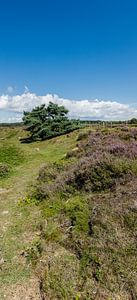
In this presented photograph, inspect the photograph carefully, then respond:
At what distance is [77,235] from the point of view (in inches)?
282

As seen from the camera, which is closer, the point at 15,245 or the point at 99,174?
the point at 15,245

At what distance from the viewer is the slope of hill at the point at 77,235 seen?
5.59 meters

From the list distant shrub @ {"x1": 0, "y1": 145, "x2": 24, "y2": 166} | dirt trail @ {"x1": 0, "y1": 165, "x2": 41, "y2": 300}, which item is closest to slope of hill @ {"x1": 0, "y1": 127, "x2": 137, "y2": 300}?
dirt trail @ {"x1": 0, "y1": 165, "x2": 41, "y2": 300}

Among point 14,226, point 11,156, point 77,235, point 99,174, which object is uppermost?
point 99,174

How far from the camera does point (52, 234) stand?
764 centimetres

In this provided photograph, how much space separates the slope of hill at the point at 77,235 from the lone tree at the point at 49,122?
89.9 ft

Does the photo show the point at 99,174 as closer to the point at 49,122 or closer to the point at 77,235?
the point at 77,235

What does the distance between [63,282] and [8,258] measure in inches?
77.6

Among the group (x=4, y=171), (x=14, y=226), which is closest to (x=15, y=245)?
(x=14, y=226)

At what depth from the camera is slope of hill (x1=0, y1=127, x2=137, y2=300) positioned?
559 centimetres

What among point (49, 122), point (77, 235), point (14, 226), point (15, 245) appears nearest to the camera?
point (77, 235)

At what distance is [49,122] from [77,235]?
35.1 m

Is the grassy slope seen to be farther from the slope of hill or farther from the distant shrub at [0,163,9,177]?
the distant shrub at [0,163,9,177]

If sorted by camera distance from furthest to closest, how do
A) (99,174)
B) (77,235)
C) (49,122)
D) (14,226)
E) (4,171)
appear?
(49,122), (4,171), (99,174), (14,226), (77,235)
